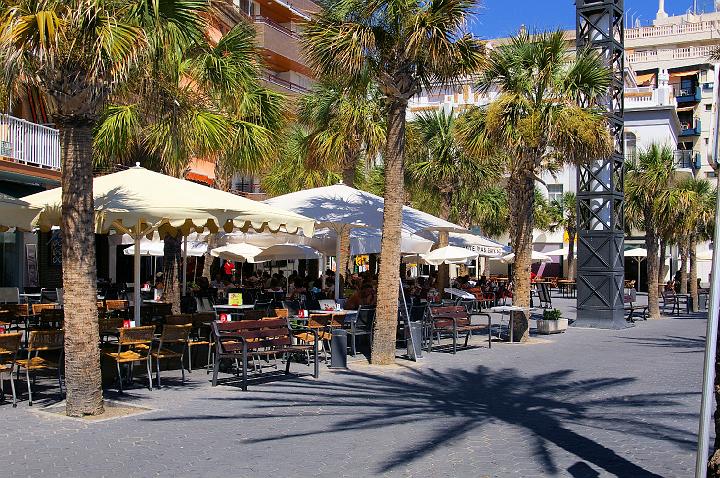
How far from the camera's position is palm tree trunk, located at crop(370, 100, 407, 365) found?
44.2 feet

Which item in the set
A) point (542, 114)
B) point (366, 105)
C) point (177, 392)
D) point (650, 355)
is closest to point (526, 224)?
point (542, 114)

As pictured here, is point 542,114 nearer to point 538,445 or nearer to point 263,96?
point 263,96

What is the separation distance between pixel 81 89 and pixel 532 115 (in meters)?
11.0

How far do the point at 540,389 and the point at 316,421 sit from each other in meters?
3.91

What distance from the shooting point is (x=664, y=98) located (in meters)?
56.7

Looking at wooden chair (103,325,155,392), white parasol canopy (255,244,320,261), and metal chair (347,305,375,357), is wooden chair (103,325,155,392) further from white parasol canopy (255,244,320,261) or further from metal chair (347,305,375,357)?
white parasol canopy (255,244,320,261)

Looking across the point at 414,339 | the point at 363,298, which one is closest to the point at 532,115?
the point at 363,298

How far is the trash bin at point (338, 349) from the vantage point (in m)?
13.0

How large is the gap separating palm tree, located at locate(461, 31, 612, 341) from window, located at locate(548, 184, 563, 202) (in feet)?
135

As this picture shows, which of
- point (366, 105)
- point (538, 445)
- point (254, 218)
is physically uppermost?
point (366, 105)

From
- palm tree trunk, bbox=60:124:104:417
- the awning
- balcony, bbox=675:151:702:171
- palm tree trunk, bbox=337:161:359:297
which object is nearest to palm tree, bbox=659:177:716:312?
palm tree trunk, bbox=337:161:359:297

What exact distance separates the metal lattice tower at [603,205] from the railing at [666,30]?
6122cm

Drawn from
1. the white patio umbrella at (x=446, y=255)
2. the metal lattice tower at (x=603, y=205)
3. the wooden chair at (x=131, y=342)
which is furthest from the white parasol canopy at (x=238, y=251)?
the wooden chair at (x=131, y=342)

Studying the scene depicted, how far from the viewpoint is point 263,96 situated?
18375 mm
